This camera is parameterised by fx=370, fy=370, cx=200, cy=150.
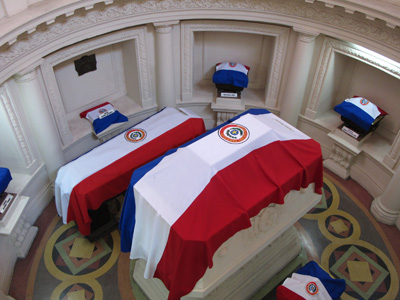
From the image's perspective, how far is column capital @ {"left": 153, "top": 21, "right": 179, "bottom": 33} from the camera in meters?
6.22

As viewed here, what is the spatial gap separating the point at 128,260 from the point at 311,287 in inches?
104

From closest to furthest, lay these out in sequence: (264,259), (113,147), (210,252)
Result: (210,252), (264,259), (113,147)

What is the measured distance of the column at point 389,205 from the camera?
5711mm

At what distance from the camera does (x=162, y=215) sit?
379 cm

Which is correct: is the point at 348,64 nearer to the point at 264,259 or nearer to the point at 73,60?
the point at 264,259

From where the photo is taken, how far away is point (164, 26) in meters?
6.29

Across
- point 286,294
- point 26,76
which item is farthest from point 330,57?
point 26,76

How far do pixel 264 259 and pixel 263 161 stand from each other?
1.59 m

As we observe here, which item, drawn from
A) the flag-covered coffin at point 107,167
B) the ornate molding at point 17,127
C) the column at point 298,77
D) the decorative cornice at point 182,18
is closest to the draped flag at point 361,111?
the column at point 298,77

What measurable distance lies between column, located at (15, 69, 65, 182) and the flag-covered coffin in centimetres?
72

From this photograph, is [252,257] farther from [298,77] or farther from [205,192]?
Answer: [298,77]

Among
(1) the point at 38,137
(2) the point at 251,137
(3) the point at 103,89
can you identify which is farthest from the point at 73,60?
(2) the point at 251,137

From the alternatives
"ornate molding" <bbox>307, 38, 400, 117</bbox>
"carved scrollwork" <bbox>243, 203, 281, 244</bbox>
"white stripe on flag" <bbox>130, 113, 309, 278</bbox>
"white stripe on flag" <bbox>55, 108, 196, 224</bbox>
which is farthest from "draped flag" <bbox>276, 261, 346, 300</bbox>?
"ornate molding" <bbox>307, 38, 400, 117</bbox>

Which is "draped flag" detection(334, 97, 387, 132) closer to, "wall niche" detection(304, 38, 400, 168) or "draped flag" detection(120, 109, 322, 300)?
"wall niche" detection(304, 38, 400, 168)
